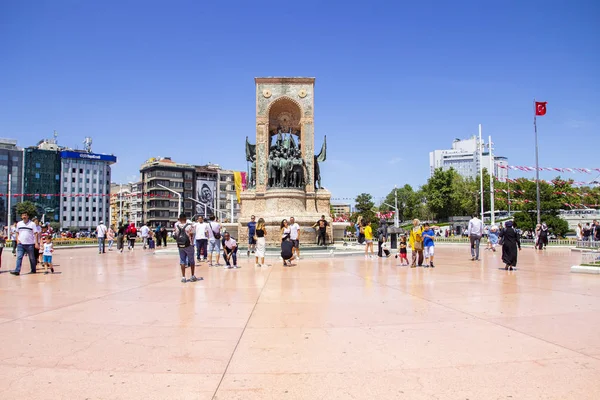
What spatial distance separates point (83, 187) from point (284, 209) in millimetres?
99725

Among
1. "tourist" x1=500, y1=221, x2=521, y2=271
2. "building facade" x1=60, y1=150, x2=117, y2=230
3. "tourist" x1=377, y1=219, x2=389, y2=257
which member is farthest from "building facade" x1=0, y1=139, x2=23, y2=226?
"tourist" x1=500, y1=221, x2=521, y2=271

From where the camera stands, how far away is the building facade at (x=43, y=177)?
105 metres

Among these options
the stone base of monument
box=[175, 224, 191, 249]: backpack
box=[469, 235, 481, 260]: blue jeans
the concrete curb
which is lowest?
the concrete curb

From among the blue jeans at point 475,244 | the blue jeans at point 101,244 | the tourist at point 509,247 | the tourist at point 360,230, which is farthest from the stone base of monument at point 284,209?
the tourist at point 509,247

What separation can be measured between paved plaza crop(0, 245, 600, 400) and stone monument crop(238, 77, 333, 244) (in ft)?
47.3

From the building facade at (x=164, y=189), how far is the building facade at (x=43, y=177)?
1874 centimetres

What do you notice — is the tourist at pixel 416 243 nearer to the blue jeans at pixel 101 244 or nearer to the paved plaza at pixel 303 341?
the paved plaza at pixel 303 341

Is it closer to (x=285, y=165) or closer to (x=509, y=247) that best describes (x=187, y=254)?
(x=509, y=247)

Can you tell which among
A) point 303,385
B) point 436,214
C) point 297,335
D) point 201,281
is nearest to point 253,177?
point 201,281

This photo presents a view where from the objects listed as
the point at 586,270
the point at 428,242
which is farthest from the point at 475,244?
the point at 586,270

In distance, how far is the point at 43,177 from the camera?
4220 inches

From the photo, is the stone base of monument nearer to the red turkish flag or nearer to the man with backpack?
the man with backpack

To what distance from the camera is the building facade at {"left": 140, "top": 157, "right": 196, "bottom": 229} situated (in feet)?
344

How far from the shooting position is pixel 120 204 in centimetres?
12331
